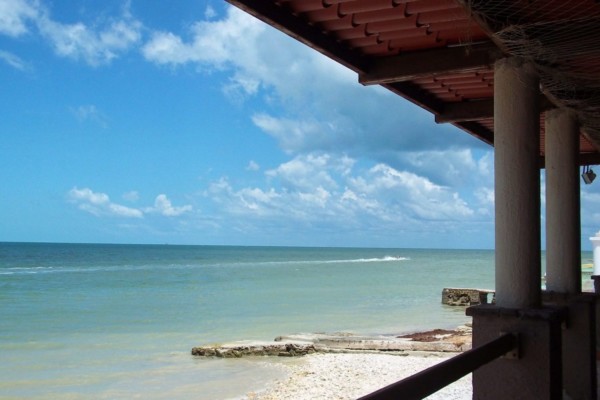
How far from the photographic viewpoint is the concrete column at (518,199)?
3586 mm

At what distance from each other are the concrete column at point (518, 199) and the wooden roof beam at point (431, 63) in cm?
33

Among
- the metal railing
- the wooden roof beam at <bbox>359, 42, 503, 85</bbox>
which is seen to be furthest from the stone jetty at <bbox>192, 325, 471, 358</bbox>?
the metal railing

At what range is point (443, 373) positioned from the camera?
2502 mm

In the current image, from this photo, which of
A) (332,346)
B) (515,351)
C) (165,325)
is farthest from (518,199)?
(165,325)

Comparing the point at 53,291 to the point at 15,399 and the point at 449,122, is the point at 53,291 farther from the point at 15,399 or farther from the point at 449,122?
the point at 449,122

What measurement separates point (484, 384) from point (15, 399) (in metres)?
11.0

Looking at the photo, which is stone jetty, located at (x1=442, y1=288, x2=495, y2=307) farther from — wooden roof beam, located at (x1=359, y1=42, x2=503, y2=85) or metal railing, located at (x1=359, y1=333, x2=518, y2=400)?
metal railing, located at (x1=359, y1=333, x2=518, y2=400)

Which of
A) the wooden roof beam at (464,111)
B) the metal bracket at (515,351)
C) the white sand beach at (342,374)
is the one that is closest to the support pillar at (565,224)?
the wooden roof beam at (464,111)

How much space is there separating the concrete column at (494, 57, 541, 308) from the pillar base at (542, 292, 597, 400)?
1.46 meters

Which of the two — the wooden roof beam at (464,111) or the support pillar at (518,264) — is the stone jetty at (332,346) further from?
the support pillar at (518,264)

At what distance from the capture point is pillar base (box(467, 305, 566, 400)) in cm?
337

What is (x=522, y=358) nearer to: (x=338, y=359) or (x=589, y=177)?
(x=589, y=177)

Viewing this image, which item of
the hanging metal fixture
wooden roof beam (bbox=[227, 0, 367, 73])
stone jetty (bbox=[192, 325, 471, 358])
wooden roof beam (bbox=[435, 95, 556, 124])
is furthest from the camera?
stone jetty (bbox=[192, 325, 471, 358])

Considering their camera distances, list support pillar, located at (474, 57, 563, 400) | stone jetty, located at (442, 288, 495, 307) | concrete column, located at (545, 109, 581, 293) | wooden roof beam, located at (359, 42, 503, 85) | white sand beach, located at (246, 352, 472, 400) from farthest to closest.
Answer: stone jetty, located at (442, 288, 495, 307), white sand beach, located at (246, 352, 472, 400), concrete column, located at (545, 109, 581, 293), wooden roof beam, located at (359, 42, 503, 85), support pillar, located at (474, 57, 563, 400)
